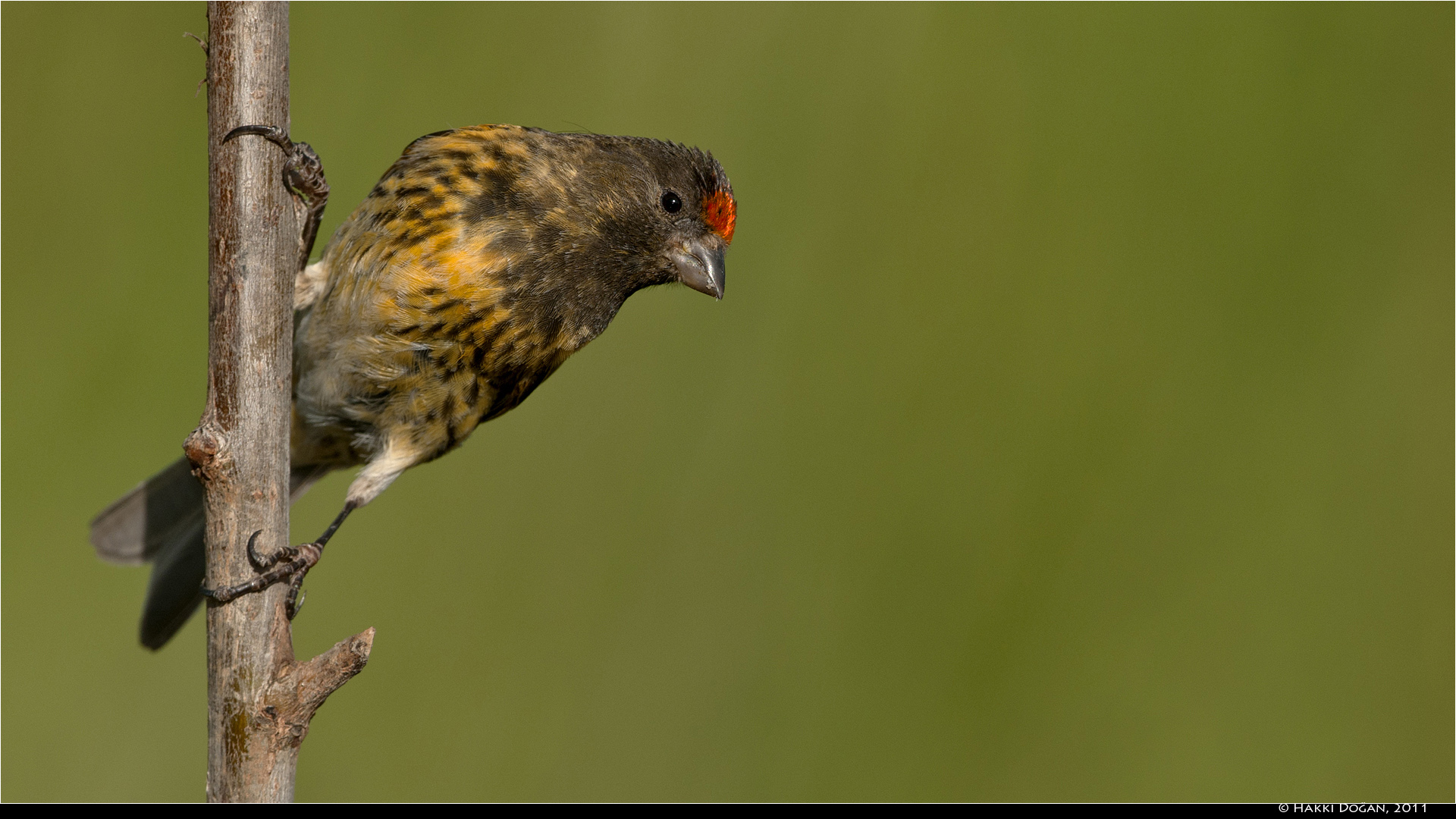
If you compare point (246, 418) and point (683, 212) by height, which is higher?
point (683, 212)

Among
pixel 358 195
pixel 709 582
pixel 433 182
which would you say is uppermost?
pixel 433 182

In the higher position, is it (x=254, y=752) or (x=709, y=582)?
(x=254, y=752)

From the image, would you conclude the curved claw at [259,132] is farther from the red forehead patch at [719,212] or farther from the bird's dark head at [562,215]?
the red forehead patch at [719,212]

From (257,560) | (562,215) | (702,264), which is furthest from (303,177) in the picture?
(702,264)

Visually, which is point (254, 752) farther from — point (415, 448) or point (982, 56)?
point (982, 56)

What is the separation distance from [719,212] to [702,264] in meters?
0.18

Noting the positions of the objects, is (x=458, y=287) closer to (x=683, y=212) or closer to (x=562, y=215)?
(x=562, y=215)

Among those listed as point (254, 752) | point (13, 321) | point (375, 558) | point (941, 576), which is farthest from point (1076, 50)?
point (13, 321)

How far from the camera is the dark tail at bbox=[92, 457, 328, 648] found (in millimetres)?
3443

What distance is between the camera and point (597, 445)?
14.7 ft

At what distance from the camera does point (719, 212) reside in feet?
11.1

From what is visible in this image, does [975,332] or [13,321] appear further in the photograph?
[975,332]

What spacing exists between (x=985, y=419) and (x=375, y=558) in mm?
2571

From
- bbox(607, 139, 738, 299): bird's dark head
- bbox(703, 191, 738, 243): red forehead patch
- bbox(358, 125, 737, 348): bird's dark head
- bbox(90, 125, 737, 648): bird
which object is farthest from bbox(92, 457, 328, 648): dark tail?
bbox(703, 191, 738, 243): red forehead patch
